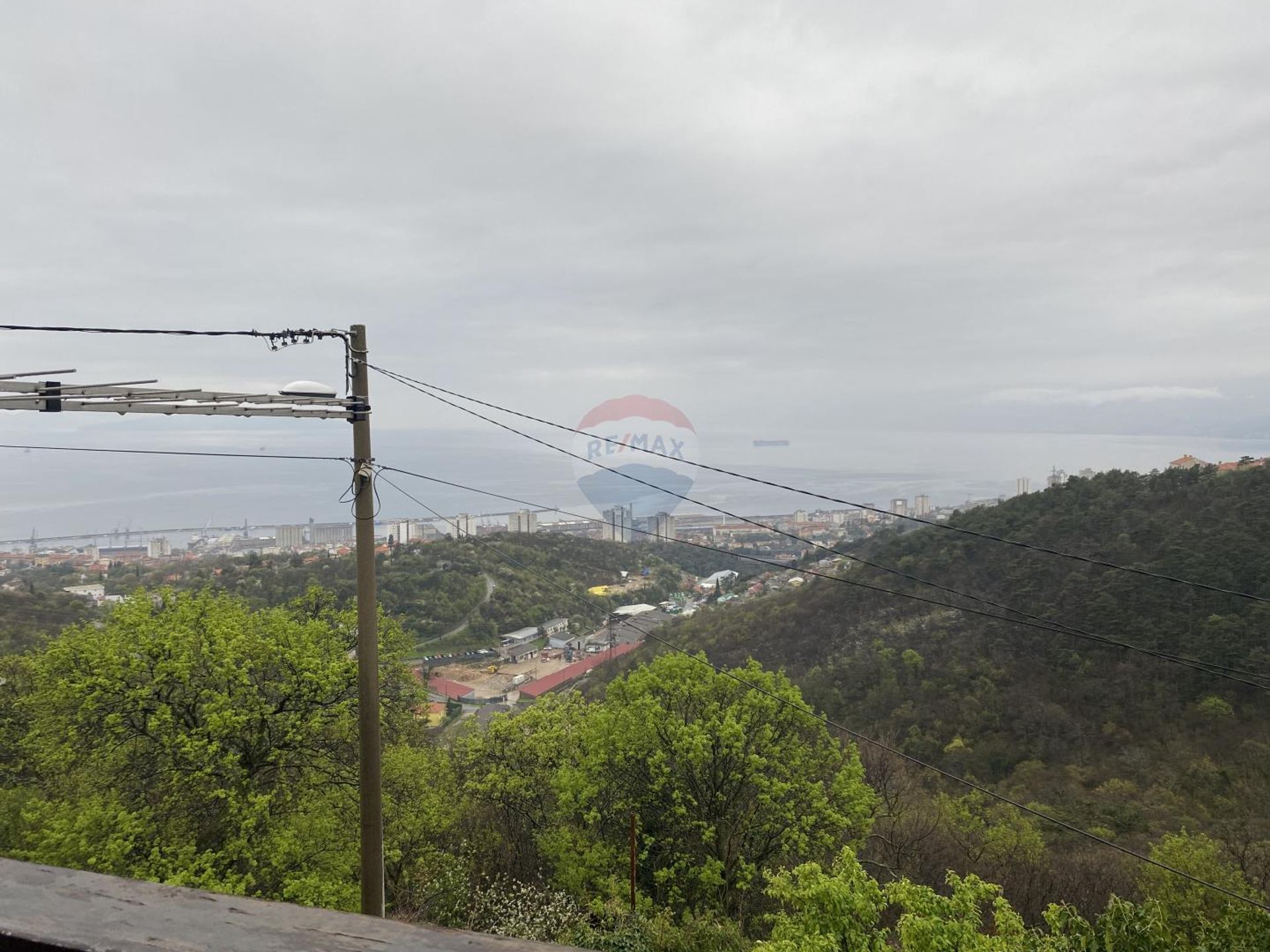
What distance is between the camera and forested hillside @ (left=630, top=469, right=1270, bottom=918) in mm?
17594

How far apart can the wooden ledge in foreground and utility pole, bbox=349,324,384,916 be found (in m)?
4.59

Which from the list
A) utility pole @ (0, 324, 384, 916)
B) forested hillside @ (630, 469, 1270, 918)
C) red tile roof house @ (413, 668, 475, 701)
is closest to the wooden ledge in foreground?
utility pole @ (0, 324, 384, 916)

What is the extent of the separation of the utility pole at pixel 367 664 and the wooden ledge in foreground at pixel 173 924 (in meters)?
4.59

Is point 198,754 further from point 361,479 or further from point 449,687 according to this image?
point 449,687

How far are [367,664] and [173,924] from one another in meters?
4.90

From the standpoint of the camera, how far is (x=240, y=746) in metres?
9.52

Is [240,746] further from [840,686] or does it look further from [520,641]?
[520,641]

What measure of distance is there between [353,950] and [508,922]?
8864mm

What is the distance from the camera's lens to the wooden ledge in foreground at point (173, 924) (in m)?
0.88

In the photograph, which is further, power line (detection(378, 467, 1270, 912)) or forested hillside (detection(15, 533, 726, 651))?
forested hillside (detection(15, 533, 726, 651))

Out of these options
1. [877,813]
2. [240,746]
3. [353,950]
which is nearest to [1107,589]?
[877,813]

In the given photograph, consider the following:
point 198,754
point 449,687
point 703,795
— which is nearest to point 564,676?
point 449,687

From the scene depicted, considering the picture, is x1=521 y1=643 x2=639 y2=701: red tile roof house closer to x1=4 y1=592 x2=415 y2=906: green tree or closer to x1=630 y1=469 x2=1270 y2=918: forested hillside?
x1=630 y1=469 x2=1270 y2=918: forested hillside

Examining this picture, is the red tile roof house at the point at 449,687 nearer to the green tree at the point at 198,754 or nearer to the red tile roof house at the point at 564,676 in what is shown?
the red tile roof house at the point at 564,676
